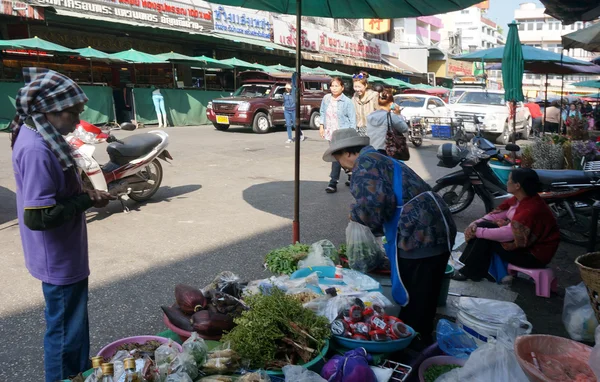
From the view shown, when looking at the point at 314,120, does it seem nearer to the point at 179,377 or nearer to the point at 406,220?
the point at 406,220

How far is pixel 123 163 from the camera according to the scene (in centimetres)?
680

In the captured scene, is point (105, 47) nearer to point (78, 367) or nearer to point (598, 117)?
point (78, 367)

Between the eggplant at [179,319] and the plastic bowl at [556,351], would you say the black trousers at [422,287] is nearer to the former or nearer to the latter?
the plastic bowl at [556,351]

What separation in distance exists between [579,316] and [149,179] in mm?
5894

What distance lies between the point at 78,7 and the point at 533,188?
1734 centimetres

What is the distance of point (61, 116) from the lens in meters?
2.42

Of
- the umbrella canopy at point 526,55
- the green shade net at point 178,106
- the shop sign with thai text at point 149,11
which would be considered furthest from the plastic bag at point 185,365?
the green shade net at point 178,106

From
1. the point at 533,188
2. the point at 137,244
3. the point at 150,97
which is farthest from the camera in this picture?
the point at 150,97

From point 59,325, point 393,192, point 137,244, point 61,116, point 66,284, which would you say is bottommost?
point 137,244

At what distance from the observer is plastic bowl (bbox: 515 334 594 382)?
2.41 metres

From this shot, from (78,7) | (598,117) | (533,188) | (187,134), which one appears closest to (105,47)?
(78,7)

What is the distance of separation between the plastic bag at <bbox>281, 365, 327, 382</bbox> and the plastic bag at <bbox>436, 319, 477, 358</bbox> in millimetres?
1081

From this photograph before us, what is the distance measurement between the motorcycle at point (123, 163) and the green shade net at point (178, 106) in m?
12.1

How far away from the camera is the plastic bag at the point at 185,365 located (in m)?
2.34
